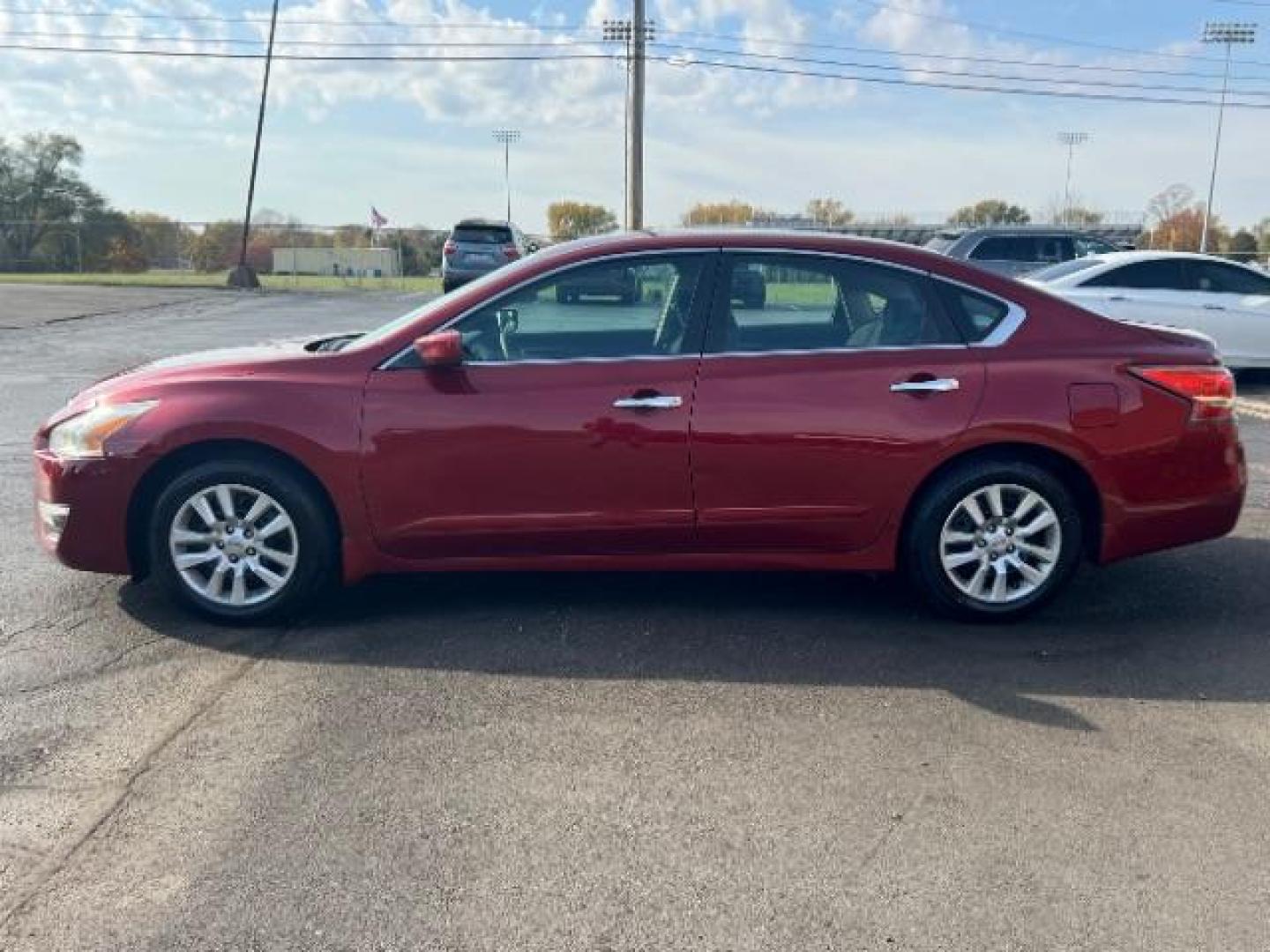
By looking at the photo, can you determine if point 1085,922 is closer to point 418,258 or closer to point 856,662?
point 856,662

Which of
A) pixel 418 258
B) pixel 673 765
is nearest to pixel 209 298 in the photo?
pixel 418 258

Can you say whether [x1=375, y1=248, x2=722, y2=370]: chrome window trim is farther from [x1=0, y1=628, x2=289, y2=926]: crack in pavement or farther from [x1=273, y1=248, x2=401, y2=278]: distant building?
[x1=273, y1=248, x2=401, y2=278]: distant building

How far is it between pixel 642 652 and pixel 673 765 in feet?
3.00

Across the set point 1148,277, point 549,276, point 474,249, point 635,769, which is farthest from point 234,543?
point 474,249

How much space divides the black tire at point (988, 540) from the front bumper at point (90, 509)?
10.7 ft

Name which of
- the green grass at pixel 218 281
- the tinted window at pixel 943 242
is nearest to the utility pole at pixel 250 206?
the green grass at pixel 218 281

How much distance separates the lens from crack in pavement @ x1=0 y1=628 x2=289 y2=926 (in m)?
2.70

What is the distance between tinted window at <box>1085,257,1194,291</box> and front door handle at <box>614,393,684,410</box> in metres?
8.75

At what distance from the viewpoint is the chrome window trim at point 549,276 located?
441 centimetres

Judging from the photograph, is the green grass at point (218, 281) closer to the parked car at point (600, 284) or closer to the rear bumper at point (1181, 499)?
the parked car at point (600, 284)

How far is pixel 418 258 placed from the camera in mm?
44000

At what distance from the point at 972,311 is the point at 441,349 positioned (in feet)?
7.33

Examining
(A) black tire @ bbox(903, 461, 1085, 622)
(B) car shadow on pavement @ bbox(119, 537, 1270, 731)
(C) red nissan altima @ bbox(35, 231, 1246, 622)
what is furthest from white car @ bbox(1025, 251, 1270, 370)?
(A) black tire @ bbox(903, 461, 1085, 622)

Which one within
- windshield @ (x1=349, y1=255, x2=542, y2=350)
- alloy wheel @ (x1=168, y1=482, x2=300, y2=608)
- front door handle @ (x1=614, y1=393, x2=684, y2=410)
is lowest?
alloy wheel @ (x1=168, y1=482, x2=300, y2=608)
